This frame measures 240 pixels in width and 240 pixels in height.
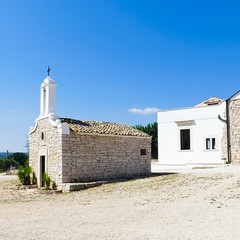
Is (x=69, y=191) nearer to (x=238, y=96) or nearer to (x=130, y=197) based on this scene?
(x=130, y=197)

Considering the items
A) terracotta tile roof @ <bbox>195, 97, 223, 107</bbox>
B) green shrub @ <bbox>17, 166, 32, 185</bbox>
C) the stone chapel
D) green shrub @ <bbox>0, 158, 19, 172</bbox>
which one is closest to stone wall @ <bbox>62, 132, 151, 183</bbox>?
the stone chapel

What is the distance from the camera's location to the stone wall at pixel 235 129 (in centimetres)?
2292

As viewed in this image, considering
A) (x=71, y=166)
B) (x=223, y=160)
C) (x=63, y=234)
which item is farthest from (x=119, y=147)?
(x=63, y=234)

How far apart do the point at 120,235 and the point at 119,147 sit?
11.3 meters

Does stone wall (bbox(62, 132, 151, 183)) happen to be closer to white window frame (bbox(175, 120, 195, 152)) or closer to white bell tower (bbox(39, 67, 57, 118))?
white bell tower (bbox(39, 67, 57, 118))

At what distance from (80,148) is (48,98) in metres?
3.28

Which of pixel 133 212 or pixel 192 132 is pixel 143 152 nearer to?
pixel 192 132

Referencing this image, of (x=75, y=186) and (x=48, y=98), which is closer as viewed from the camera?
(x=75, y=186)

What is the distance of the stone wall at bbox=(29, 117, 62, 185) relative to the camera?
16.1 m

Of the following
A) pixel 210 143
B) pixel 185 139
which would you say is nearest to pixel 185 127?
pixel 185 139

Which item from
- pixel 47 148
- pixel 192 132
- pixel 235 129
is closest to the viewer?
pixel 47 148

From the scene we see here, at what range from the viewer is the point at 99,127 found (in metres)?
18.5

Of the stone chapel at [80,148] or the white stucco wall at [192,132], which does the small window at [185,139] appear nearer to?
the white stucco wall at [192,132]

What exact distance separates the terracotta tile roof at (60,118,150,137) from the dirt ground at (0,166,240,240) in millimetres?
3445
